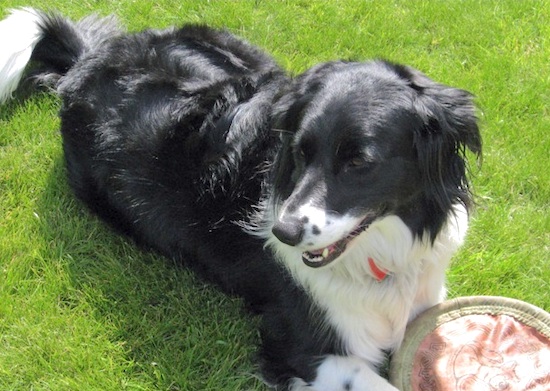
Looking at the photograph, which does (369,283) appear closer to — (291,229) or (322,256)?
(322,256)

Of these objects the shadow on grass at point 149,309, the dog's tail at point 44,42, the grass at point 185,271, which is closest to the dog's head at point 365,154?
the grass at point 185,271

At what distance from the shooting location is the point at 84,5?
5145 millimetres

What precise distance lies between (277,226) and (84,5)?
3.43 metres

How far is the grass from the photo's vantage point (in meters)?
Answer: 3.25

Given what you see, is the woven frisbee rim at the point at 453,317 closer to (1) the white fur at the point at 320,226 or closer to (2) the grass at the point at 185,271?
(2) the grass at the point at 185,271

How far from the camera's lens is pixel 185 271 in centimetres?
354

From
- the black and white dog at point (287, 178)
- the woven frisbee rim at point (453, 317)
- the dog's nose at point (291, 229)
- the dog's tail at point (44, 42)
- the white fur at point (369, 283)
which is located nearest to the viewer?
the dog's nose at point (291, 229)

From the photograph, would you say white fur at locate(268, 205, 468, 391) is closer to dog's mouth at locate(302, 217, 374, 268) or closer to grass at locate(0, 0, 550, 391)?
dog's mouth at locate(302, 217, 374, 268)

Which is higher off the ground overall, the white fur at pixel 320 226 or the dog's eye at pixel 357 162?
the dog's eye at pixel 357 162

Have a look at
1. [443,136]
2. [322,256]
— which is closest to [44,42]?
[322,256]

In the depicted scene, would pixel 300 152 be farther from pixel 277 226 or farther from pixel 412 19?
pixel 412 19

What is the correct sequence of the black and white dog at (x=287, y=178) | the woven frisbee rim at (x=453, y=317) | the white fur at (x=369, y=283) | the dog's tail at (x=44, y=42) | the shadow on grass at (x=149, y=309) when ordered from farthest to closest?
the dog's tail at (x=44, y=42) < the shadow on grass at (x=149, y=309) < the woven frisbee rim at (x=453, y=317) < the white fur at (x=369, y=283) < the black and white dog at (x=287, y=178)

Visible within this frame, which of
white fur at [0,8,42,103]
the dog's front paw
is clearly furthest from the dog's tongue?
Result: white fur at [0,8,42,103]

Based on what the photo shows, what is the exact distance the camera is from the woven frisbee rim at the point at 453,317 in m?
3.06
